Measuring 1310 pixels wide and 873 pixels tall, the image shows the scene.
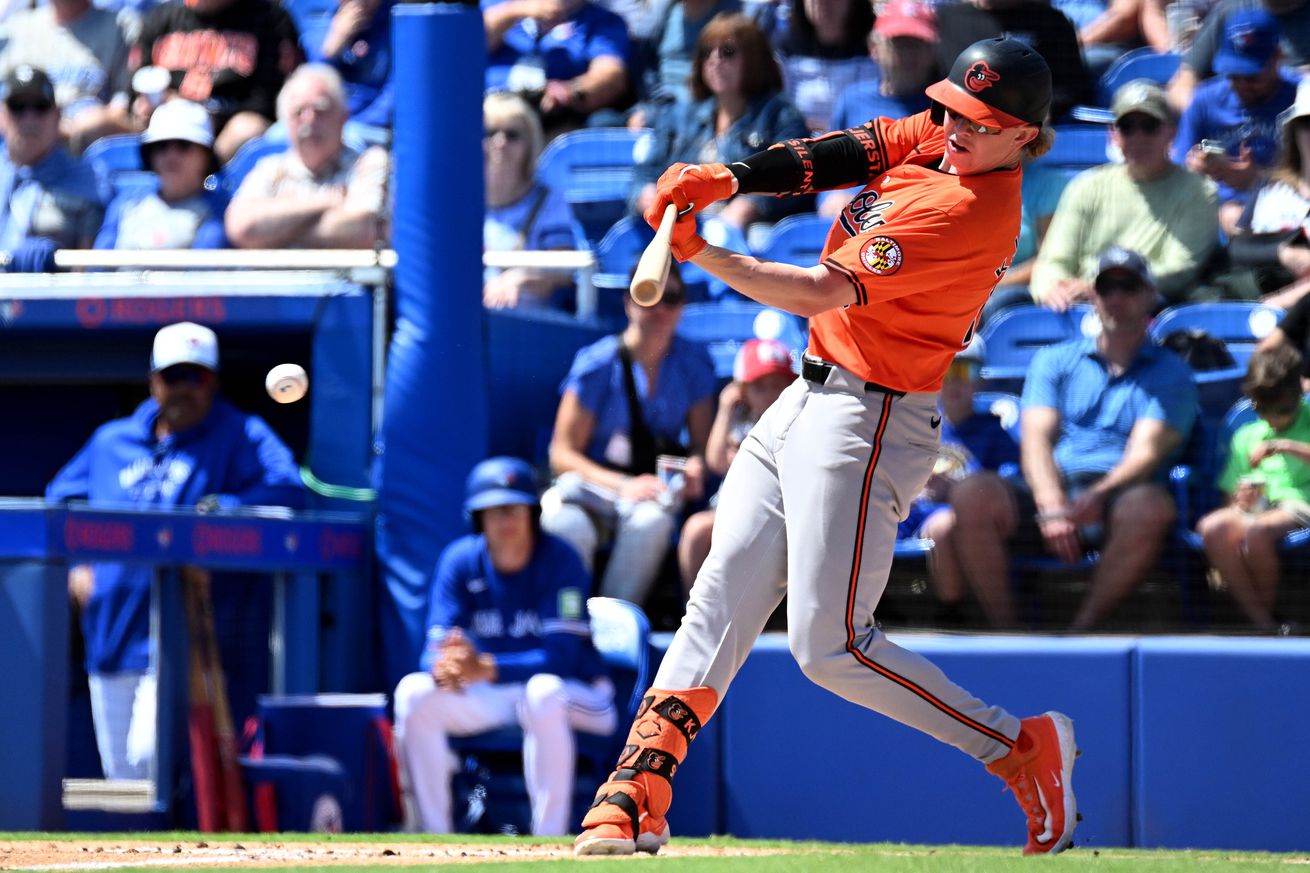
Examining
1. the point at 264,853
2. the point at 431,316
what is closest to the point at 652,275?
the point at 264,853

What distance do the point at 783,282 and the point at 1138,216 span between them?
3351mm

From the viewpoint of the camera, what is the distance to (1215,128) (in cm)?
667

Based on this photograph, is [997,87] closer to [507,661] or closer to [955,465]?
[955,465]

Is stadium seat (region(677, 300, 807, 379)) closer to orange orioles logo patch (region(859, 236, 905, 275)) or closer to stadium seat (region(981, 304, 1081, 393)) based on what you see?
stadium seat (region(981, 304, 1081, 393))

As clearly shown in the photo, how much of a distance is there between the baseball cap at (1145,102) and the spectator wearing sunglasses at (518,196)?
211cm

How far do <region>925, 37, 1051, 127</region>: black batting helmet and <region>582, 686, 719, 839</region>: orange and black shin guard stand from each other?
1.21m

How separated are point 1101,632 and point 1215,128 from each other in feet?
7.09

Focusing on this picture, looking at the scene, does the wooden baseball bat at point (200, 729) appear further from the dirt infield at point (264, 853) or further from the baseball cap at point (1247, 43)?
the baseball cap at point (1247, 43)

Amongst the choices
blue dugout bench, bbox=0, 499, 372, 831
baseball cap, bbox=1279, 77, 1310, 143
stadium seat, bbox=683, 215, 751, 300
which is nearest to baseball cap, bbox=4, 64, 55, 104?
blue dugout bench, bbox=0, 499, 372, 831

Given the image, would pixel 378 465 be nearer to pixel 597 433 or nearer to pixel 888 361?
pixel 597 433

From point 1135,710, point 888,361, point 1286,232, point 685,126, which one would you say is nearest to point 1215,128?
point 1286,232

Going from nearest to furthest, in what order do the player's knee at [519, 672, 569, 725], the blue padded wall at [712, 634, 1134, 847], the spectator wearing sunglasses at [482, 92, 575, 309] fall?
the blue padded wall at [712, 634, 1134, 847] < the player's knee at [519, 672, 569, 725] < the spectator wearing sunglasses at [482, 92, 575, 309]

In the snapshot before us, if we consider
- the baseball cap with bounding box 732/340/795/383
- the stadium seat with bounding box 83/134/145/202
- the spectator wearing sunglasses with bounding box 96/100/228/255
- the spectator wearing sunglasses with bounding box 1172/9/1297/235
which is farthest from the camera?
the stadium seat with bounding box 83/134/145/202

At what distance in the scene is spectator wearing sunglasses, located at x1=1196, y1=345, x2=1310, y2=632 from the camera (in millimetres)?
A: 5367
